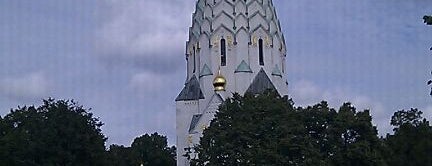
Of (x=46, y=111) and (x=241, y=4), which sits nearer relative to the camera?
(x=46, y=111)

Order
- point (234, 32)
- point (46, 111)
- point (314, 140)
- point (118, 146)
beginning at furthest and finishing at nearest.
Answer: point (118, 146) < point (234, 32) < point (46, 111) < point (314, 140)

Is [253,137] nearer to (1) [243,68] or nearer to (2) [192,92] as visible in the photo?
(1) [243,68]

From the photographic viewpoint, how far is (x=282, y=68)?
177 ft

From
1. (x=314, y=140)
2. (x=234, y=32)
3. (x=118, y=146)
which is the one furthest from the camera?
(x=118, y=146)

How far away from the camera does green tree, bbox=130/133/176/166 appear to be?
68.6 meters

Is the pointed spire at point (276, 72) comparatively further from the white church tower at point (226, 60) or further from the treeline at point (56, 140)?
the treeline at point (56, 140)

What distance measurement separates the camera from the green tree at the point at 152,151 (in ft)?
225

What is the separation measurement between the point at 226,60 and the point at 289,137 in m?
17.9

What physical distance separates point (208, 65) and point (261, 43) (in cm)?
397

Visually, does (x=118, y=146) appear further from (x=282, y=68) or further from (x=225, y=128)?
(x=225, y=128)

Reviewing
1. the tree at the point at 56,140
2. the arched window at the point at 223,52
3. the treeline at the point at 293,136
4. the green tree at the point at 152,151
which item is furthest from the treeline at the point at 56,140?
the green tree at the point at 152,151

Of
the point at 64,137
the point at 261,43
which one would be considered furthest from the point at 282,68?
the point at 64,137

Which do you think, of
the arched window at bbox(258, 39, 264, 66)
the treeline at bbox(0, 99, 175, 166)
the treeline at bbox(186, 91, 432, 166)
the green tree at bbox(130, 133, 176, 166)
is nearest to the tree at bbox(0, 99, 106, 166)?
the treeline at bbox(0, 99, 175, 166)

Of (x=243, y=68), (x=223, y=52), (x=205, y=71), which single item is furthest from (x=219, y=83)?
(x=223, y=52)
